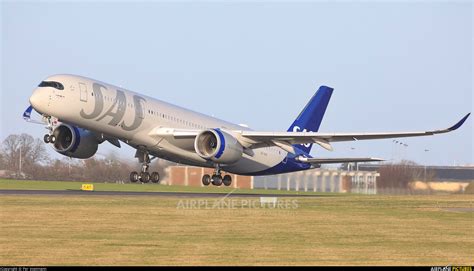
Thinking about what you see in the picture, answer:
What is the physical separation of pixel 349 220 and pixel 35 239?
1310 centimetres

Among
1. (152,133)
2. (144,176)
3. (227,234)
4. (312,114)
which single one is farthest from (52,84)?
(312,114)

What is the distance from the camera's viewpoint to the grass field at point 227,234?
21500 millimetres

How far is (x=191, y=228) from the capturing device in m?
28.5

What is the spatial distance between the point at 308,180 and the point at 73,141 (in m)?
15.7

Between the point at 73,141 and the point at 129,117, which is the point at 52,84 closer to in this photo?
the point at 129,117

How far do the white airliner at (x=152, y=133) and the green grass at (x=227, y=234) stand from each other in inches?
163

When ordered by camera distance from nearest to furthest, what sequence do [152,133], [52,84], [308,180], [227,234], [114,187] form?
[227,234] < [52,84] < [152,133] < [308,180] < [114,187]

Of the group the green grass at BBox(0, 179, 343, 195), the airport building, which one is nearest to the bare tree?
the green grass at BBox(0, 179, 343, 195)

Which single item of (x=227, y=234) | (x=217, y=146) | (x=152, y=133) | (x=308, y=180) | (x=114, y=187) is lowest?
(x=227, y=234)

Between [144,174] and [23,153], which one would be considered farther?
[23,153]

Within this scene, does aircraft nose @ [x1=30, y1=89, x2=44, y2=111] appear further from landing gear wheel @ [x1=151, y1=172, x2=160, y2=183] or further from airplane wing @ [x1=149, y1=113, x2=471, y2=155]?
landing gear wheel @ [x1=151, y1=172, x2=160, y2=183]

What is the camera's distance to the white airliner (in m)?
40.1

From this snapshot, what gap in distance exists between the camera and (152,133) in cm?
4412

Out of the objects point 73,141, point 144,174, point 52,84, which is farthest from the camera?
point 144,174
